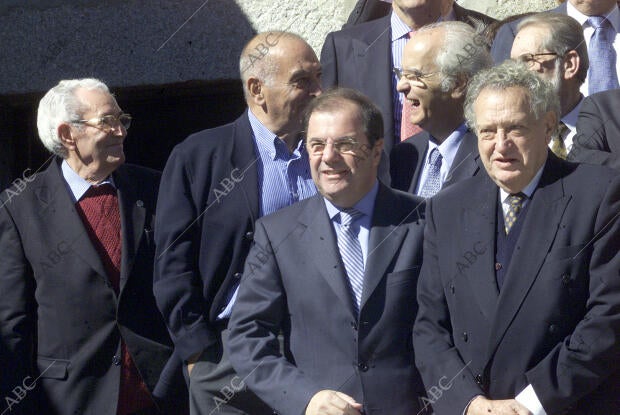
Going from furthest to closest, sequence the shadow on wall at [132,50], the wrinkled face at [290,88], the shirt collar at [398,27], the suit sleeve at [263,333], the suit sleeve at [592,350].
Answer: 1. the shadow on wall at [132,50]
2. the shirt collar at [398,27]
3. the wrinkled face at [290,88]
4. the suit sleeve at [263,333]
5. the suit sleeve at [592,350]

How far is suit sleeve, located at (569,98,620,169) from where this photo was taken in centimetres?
466

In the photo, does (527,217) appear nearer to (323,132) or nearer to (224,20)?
(323,132)

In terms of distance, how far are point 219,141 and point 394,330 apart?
3.78 feet

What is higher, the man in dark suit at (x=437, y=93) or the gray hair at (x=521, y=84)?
the gray hair at (x=521, y=84)

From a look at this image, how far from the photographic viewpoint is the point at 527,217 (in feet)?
14.0

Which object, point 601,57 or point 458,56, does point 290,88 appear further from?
point 601,57

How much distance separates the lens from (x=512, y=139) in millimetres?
4289

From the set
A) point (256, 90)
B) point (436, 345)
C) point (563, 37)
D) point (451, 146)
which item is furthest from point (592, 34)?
point (436, 345)

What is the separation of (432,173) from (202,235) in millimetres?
872

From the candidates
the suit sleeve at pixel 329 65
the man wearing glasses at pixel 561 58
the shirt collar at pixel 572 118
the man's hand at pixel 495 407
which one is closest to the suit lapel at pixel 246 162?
the suit sleeve at pixel 329 65

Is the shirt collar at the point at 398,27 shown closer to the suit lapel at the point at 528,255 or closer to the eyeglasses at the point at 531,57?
the eyeglasses at the point at 531,57

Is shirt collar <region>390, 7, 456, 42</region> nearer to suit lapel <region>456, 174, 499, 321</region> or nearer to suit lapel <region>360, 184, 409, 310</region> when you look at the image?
suit lapel <region>360, 184, 409, 310</region>

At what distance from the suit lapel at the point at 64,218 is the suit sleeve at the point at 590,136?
1.84 metres

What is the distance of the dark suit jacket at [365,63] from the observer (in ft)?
18.1
